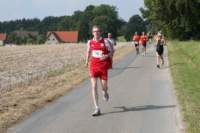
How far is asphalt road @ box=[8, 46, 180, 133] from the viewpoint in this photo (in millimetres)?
10391

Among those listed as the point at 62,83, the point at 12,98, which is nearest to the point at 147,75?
the point at 62,83

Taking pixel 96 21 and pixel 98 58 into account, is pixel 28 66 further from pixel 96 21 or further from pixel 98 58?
pixel 96 21

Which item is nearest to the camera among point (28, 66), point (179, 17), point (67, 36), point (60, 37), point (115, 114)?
point (115, 114)

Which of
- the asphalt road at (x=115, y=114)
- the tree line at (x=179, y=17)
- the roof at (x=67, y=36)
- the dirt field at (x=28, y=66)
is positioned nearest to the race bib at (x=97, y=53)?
the asphalt road at (x=115, y=114)

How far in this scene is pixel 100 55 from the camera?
39.5ft

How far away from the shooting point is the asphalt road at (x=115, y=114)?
34.1ft

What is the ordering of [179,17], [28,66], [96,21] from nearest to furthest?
[28,66], [179,17], [96,21]

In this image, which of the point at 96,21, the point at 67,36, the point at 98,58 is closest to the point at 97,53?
the point at 98,58

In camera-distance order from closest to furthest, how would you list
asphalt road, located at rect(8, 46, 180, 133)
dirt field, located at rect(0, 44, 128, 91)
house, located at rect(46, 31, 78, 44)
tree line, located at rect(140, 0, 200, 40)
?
asphalt road, located at rect(8, 46, 180, 133), dirt field, located at rect(0, 44, 128, 91), tree line, located at rect(140, 0, 200, 40), house, located at rect(46, 31, 78, 44)

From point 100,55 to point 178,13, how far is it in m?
57.2

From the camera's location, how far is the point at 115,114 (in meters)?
12.0

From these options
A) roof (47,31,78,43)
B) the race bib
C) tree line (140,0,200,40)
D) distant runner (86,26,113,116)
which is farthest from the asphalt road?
roof (47,31,78,43)

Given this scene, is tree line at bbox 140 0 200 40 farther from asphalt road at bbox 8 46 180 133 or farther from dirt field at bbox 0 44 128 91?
asphalt road at bbox 8 46 180 133

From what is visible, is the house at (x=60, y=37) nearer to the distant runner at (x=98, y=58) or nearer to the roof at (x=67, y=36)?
the roof at (x=67, y=36)
